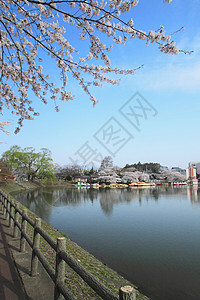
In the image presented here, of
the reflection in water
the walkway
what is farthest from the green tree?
the walkway

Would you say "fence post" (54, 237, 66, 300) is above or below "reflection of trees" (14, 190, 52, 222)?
above

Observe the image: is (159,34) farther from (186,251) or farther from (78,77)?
(186,251)

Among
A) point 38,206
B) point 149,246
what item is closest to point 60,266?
point 149,246

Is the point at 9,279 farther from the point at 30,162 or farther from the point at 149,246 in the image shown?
the point at 30,162

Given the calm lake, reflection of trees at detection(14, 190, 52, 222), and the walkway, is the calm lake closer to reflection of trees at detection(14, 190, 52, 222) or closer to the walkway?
reflection of trees at detection(14, 190, 52, 222)

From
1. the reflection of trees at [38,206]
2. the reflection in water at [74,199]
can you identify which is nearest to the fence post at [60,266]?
the reflection of trees at [38,206]

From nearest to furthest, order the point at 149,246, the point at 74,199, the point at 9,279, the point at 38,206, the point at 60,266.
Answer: the point at 60,266 < the point at 9,279 < the point at 149,246 < the point at 38,206 < the point at 74,199

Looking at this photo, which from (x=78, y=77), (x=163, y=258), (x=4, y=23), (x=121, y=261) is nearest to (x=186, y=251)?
(x=163, y=258)

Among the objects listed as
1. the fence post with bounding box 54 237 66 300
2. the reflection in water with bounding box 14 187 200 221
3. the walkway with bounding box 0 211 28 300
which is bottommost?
the reflection in water with bounding box 14 187 200 221

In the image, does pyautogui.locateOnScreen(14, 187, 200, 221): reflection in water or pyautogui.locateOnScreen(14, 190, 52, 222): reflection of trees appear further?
pyautogui.locateOnScreen(14, 187, 200, 221): reflection in water

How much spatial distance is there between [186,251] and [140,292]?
9.28 ft

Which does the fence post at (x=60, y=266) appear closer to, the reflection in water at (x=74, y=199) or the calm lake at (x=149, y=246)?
the calm lake at (x=149, y=246)

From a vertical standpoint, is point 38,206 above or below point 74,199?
above

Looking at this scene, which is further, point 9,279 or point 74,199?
point 74,199
